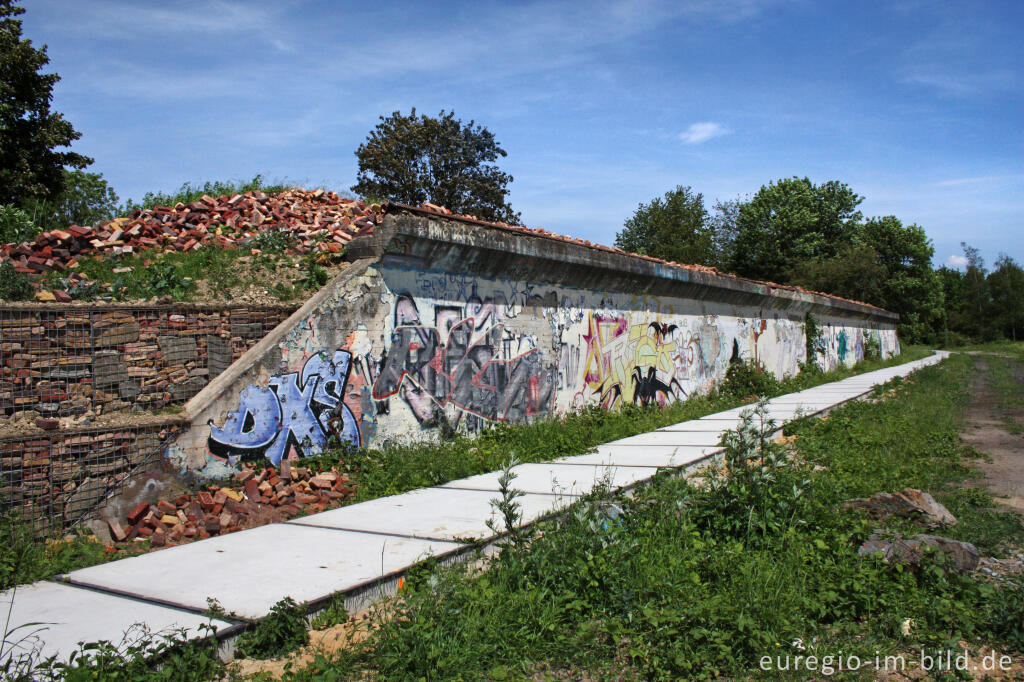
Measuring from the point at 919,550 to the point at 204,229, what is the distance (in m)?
7.62

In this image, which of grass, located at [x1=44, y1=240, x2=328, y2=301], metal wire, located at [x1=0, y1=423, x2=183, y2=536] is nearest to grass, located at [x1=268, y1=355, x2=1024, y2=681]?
metal wire, located at [x1=0, y1=423, x2=183, y2=536]

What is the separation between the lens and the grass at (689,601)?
2.88m

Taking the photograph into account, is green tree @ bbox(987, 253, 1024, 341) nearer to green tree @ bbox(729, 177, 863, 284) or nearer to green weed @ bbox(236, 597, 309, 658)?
green tree @ bbox(729, 177, 863, 284)

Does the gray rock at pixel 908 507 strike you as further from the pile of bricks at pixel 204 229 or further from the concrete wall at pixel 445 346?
the pile of bricks at pixel 204 229

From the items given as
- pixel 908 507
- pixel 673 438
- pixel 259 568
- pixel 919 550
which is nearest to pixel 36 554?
pixel 259 568

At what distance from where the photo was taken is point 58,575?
3.90 m

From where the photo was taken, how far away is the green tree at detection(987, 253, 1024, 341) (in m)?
70.8

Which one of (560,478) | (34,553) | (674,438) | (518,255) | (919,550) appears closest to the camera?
(919,550)

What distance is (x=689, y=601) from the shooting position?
3.31 metres

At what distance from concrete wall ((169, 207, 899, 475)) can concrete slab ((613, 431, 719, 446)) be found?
114cm

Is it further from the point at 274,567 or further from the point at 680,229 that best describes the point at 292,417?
the point at 680,229

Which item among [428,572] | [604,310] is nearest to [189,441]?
[428,572]

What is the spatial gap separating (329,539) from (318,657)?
5.41 feet

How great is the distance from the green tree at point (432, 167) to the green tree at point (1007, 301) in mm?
65274
